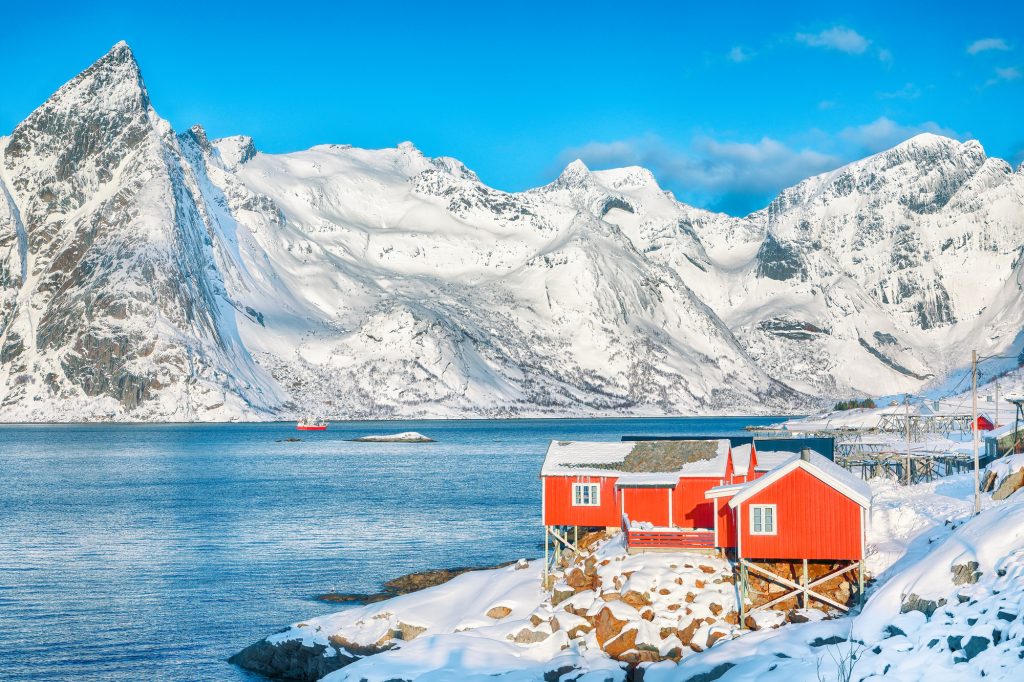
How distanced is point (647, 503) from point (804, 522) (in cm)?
1039

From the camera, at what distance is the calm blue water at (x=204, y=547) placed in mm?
51875

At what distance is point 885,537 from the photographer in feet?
171

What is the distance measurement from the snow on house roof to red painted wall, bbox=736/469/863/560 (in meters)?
8.25

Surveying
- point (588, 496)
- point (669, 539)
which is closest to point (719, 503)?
point (669, 539)

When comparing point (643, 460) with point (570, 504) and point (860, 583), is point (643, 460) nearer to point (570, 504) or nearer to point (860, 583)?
point (570, 504)

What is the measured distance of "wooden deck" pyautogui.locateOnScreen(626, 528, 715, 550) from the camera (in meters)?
50.5

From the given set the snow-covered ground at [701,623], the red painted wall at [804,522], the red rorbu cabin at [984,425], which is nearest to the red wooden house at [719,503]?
the red painted wall at [804,522]

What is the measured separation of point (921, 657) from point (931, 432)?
4061 inches

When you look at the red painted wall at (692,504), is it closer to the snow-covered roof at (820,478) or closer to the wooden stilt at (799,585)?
the snow-covered roof at (820,478)

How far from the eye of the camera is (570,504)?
5825 centimetres

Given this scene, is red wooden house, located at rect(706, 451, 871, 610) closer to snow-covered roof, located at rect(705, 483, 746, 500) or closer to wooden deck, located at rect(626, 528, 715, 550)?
snow-covered roof, located at rect(705, 483, 746, 500)

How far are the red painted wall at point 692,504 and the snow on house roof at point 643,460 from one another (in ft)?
1.25

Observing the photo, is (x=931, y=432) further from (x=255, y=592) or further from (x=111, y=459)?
(x=111, y=459)

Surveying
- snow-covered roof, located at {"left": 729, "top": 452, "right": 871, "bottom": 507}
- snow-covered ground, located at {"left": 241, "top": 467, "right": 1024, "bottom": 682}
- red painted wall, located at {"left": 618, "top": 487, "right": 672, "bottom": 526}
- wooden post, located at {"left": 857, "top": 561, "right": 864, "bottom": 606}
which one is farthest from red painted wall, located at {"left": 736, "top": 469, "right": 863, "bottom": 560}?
red painted wall, located at {"left": 618, "top": 487, "right": 672, "bottom": 526}
